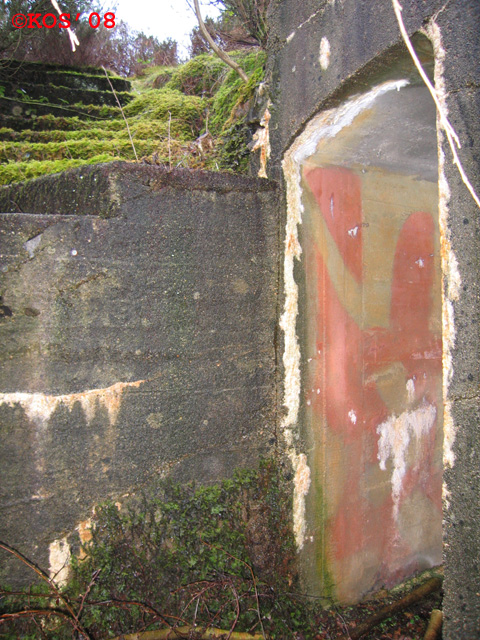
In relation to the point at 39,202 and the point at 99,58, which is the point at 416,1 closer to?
the point at 39,202

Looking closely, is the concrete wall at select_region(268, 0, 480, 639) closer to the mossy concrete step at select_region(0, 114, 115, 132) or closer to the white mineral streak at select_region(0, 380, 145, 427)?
the white mineral streak at select_region(0, 380, 145, 427)

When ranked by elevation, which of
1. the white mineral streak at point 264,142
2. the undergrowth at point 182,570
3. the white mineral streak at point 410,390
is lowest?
the undergrowth at point 182,570

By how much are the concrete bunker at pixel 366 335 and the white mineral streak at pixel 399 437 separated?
0.01 meters

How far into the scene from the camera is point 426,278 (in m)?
2.98

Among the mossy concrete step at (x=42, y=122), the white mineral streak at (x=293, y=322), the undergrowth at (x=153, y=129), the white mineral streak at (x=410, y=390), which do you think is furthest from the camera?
the mossy concrete step at (x=42, y=122)

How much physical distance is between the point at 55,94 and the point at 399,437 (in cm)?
379

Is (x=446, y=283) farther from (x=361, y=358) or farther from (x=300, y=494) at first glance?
(x=300, y=494)

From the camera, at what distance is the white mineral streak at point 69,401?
174 cm

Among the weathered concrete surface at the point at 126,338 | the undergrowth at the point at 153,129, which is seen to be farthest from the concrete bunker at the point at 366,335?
the undergrowth at the point at 153,129

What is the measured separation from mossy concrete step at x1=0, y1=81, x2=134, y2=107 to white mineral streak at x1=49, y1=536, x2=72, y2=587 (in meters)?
3.18

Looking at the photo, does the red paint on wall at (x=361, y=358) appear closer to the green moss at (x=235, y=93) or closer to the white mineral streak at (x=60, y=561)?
the green moss at (x=235, y=93)

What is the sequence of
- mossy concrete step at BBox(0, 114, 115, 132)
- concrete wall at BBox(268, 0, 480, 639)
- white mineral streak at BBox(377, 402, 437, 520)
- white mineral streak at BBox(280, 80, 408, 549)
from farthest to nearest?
mossy concrete step at BBox(0, 114, 115, 132) < white mineral streak at BBox(377, 402, 437, 520) < white mineral streak at BBox(280, 80, 408, 549) < concrete wall at BBox(268, 0, 480, 639)

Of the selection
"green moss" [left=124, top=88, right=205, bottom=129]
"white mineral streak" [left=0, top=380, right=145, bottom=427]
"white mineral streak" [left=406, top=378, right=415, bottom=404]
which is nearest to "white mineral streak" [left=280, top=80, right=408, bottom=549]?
"white mineral streak" [left=0, top=380, right=145, bottom=427]

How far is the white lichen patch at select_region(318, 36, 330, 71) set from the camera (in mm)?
1978
